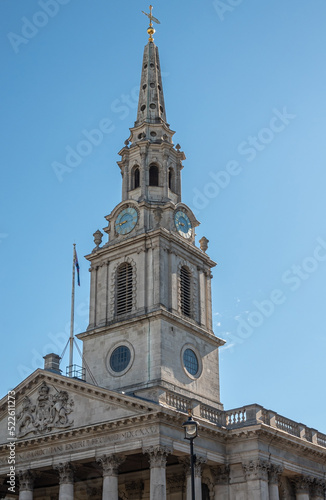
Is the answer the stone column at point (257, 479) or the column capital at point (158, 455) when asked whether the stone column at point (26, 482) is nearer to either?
the column capital at point (158, 455)

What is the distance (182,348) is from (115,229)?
36.3 feet

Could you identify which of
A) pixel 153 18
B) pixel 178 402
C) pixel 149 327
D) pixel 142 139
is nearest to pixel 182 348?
pixel 149 327

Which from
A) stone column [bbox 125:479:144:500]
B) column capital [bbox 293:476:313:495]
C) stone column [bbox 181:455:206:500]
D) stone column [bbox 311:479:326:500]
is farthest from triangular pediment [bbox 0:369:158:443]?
stone column [bbox 311:479:326:500]

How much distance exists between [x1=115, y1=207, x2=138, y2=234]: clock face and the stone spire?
8.65 meters

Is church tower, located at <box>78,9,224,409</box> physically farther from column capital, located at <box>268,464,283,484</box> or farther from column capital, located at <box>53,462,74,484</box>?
column capital, located at <box>268,464,283,484</box>

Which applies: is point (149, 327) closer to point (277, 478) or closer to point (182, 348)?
point (182, 348)

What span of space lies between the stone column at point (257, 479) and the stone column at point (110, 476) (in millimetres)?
7252

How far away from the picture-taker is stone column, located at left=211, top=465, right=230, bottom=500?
41875 mm

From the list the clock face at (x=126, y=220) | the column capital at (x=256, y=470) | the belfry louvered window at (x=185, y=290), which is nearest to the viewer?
the column capital at (x=256, y=470)

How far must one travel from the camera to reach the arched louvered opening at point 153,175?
185ft

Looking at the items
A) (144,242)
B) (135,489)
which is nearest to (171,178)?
(144,242)

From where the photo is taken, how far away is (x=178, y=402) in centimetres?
4119

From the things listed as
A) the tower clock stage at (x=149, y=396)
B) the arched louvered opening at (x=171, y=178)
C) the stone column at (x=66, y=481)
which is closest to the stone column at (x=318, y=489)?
the tower clock stage at (x=149, y=396)

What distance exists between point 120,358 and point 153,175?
15.3 m
